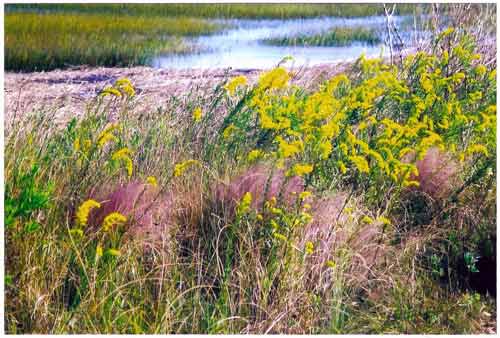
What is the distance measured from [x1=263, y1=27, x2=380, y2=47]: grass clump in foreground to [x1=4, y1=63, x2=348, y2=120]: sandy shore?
9.5 inches

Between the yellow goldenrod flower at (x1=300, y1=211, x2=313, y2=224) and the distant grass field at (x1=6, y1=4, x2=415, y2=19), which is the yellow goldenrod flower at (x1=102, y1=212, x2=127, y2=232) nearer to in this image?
the yellow goldenrod flower at (x1=300, y1=211, x2=313, y2=224)

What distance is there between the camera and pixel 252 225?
323 centimetres

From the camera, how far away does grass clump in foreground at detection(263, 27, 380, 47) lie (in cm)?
464

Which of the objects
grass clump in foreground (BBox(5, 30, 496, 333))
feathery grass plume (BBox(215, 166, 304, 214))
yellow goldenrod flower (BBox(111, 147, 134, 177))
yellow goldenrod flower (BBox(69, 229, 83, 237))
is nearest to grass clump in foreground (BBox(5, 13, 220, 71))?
grass clump in foreground (BBox(5, 30, 496, 333))

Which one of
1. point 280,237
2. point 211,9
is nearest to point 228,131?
point 211,9

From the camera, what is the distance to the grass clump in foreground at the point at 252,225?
9.87ft

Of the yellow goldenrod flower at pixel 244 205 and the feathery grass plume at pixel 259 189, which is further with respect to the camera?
the feathery grass plume at pixel 259 189

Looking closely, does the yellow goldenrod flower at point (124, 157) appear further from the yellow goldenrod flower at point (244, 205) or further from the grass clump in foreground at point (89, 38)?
the grass clump in foreground at point (89, 38)

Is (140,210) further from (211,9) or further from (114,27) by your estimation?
(114,27)

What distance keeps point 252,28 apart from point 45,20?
1.25m

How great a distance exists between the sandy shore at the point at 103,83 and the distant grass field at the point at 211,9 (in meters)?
0.50

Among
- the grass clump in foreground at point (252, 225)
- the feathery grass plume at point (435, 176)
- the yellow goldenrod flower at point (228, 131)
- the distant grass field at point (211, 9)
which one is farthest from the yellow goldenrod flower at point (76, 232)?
the feathery grass plume at point (435, 176)

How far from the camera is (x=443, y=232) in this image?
152 inches

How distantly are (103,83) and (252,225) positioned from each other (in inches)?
92.4
